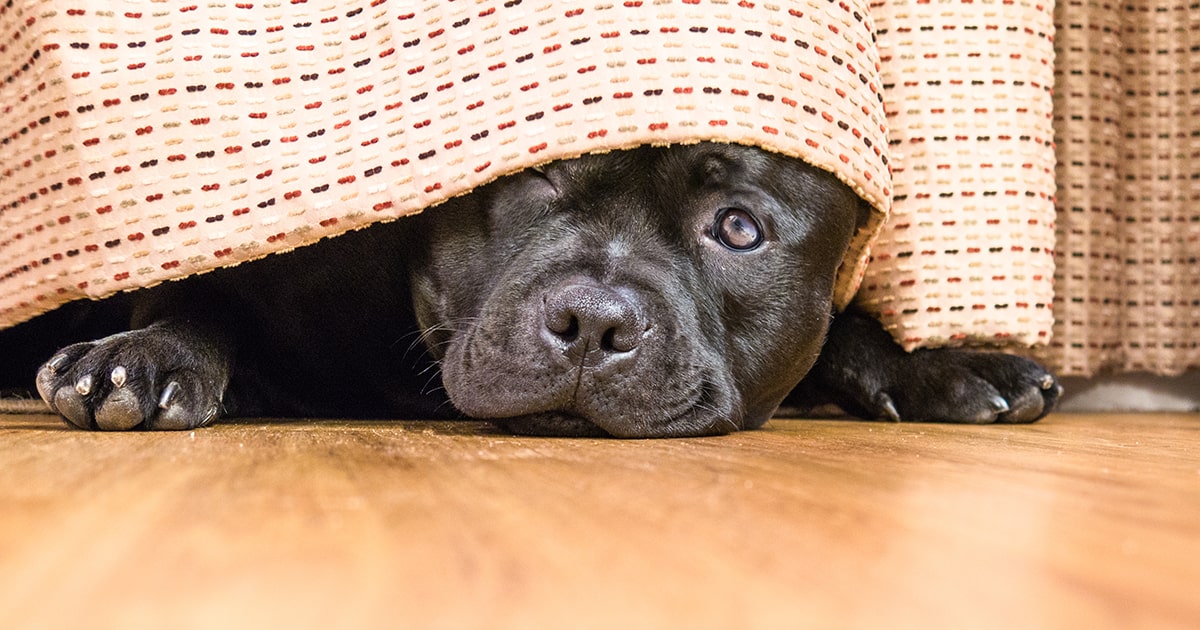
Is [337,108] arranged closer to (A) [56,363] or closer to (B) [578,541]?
(A) [56,363]

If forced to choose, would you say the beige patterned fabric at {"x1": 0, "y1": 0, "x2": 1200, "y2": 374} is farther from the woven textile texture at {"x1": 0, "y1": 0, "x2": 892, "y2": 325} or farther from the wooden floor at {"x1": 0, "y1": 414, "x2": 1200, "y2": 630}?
the wooden floor at {"x1": 0, "y1": 414, "x2": 1200, "y2": 630}

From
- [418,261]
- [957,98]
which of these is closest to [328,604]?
[418,261]

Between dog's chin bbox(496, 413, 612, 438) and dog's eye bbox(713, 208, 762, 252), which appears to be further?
dog's eye bbox(713, 208, 762, 252)

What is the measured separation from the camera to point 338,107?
6.21 ft

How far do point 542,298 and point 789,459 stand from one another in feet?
1.87

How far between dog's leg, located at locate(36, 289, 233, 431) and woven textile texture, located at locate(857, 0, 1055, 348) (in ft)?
4.59

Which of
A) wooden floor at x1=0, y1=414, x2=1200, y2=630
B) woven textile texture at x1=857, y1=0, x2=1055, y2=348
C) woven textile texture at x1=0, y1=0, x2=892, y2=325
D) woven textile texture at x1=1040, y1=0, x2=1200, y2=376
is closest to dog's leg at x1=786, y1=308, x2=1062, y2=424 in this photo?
woven textile texture at x1=857, y1=0, x2=1055, y2=348

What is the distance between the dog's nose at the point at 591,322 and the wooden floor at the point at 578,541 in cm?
42

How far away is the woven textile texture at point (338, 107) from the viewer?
1.77 m

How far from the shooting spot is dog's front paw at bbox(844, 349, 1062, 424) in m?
2.48

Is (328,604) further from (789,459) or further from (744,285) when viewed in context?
(744,285)

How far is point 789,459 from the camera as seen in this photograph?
1.34m

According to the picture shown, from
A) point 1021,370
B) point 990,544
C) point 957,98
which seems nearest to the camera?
point 990,544

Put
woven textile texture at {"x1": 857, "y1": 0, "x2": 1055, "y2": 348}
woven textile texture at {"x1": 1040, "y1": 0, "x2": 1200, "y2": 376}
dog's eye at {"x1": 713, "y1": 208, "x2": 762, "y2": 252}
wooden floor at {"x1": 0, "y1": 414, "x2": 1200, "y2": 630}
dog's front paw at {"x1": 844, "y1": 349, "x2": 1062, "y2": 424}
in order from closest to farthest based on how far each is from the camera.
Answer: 1. wooden floor at {"x1": 0, "y1": 414, "x2": 1200, "y2": 630}
2. dog's eye at {"x1": 713, "y1": 208, "x2": 762, "y2": 252}
3. woven textile texture at {"x1": 857, "y1": 0, "x2": 1055, "y2": 348}
4. dog's front paw at {"x1": 844, "y1": 349, "x2": 1062, "y2": 424}
5. woven textile texture at {"x1": 1040, "y1": 0, "x2": 1200, "y2": 376}
